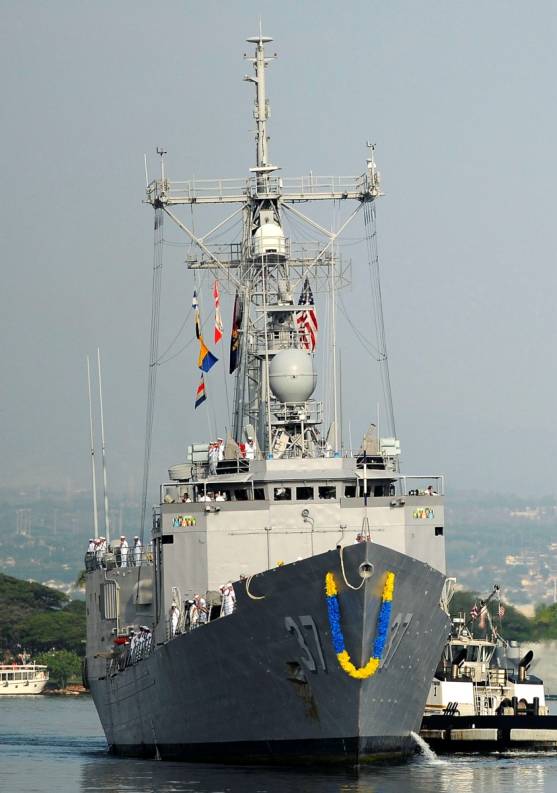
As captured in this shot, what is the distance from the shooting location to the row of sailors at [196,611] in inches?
1451

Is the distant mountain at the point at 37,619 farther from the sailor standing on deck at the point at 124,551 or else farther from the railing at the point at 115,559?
the sailor standing on deck at the point at 124,551

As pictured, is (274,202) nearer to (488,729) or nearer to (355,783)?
(488,729)

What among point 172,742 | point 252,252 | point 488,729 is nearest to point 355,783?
point 172,742

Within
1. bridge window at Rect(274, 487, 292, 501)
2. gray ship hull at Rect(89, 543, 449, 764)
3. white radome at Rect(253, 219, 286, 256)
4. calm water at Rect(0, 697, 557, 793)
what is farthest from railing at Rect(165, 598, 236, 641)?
white radome at Rect(253, 219, 286, 256)

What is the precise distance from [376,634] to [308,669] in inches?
58.8

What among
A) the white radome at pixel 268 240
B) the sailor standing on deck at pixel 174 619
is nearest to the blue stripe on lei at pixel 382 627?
the sailor standing on deck at pixel 174 619

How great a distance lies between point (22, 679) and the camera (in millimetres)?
112750

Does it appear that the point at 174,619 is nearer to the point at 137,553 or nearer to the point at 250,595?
the point at 250,595

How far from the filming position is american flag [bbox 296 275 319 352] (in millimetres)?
46281

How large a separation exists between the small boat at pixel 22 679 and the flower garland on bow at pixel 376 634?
7875 centimetres

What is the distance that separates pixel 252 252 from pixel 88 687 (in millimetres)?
13529

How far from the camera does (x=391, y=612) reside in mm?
35188

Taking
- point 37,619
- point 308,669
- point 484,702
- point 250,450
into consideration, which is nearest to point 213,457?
point 250,450

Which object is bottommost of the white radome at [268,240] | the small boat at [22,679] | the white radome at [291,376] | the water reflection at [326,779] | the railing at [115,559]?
the water reflection at [326,779]
